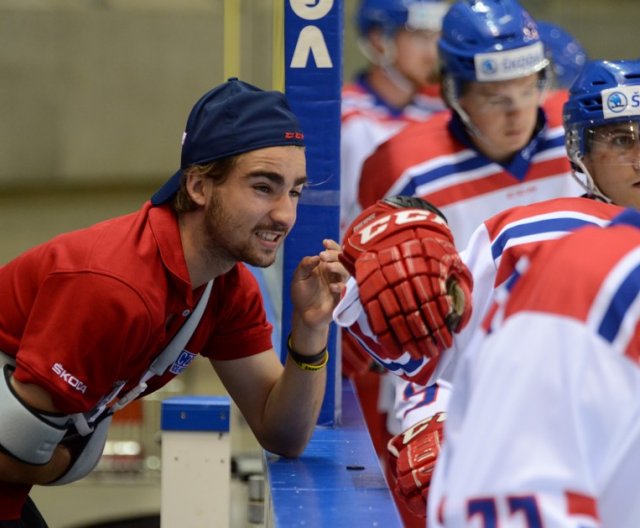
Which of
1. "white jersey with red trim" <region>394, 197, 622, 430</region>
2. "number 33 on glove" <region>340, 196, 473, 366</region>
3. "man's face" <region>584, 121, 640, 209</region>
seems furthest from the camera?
"man's face" <region>584, 121, 640, 209</region>

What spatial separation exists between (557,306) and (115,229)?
3.80ft

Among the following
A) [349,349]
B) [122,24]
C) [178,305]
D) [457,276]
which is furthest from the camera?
[122,24]

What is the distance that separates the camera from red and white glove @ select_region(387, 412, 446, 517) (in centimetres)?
214

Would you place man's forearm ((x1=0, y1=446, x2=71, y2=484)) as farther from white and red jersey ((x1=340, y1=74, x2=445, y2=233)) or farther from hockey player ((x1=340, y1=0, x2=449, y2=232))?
hockey player ((x1=340, y1=0, x2=449, y2=232))

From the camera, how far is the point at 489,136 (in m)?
3.55

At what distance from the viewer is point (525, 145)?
11.6 ft

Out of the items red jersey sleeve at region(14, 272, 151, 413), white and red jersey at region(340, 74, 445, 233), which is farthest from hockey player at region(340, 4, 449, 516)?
red jersey sleeve at region(14, 272, 151, 413)

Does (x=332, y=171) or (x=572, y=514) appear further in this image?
(x=332, y=171)

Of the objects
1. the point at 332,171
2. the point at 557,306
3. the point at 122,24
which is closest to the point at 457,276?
the point at 557,306

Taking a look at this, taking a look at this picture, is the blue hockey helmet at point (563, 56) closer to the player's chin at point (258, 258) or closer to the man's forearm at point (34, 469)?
the player's chin at point (258, 258)

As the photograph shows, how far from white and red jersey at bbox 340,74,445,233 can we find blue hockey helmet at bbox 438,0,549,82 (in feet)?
2.18

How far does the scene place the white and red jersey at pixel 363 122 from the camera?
4.50 m

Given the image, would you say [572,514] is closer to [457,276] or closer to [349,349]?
[457,276]

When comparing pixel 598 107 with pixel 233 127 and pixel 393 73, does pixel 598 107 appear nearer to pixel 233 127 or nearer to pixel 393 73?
pixel 233 127
